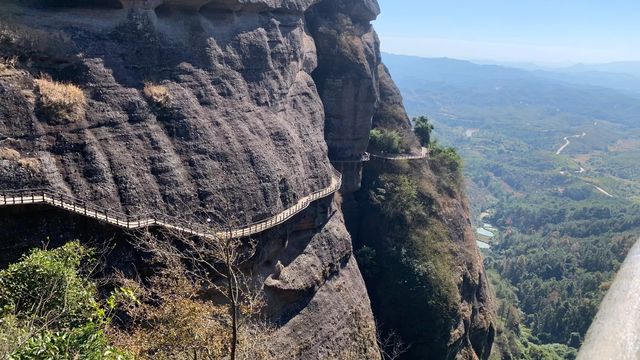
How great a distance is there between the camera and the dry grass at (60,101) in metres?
26.2

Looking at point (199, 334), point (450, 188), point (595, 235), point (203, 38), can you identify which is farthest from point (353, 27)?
point (595, 235)

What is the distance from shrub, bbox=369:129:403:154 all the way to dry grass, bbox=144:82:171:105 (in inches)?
1159

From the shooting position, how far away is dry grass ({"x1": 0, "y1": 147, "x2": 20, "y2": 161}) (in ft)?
77.2

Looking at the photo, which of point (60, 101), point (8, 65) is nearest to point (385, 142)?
point (60, 101)

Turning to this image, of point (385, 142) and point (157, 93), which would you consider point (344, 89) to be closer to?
point (385, 142)

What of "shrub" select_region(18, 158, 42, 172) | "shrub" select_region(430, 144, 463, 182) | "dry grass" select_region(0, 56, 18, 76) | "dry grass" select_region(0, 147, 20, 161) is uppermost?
"dry grass" select_region(0, 56, 18, 76)

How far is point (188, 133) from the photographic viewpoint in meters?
31.7

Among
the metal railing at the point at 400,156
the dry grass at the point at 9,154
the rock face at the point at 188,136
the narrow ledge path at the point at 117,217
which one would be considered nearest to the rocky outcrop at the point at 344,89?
the metal railing at the point at 400,156

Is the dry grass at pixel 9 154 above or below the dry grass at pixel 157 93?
below

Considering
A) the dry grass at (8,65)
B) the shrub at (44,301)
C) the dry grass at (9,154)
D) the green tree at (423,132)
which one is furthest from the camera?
the green tree at (423,132)

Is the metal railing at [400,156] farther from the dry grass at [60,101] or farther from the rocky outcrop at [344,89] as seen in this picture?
the dry grass at [60,101]

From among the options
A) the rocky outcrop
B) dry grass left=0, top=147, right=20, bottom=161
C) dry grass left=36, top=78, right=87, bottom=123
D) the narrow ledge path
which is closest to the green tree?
the rocky outcrop

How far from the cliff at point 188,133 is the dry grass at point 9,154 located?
7 centimetres

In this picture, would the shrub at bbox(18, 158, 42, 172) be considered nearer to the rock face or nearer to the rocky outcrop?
the rock face
